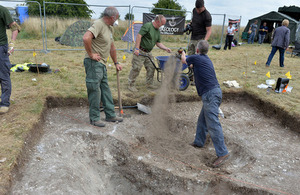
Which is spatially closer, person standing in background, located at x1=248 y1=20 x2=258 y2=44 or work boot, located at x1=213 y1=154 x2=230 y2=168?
work boot, located at x1=213 y1=154 x2=230 y2=168

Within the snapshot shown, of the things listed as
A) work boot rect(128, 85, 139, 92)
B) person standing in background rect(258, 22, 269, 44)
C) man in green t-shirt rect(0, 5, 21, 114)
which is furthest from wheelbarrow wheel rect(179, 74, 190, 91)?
person standing in background rect(258, 22, 269, 44)

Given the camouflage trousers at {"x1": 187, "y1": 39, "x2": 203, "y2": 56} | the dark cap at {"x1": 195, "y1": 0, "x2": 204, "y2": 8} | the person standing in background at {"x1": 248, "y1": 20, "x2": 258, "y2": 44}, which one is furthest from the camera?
the person standing in background at {"x1": 248, "y1": 20, "x2": 258, "y2": 44}

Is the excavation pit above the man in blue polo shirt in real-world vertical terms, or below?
below

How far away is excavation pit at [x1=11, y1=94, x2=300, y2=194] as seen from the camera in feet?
10.9

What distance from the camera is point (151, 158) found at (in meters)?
4.06

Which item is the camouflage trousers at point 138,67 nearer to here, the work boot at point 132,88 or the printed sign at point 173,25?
the work boot at point 132,88

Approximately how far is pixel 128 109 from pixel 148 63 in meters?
1.48

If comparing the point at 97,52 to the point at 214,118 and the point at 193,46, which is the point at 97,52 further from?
the point at 193,46

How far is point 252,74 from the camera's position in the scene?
8664 mm

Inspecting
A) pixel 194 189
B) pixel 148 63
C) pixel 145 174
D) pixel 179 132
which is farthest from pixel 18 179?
pixel 148 63

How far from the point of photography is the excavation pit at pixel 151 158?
3314 mm

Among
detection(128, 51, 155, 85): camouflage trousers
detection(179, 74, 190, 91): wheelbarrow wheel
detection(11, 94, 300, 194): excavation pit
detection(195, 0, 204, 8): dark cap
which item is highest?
detection(195, 0, 204, 8): dark cap

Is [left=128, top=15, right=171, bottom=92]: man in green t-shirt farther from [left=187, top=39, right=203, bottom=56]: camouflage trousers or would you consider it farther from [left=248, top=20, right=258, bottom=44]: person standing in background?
[left=248, top=20, right=258, bottom=44]: person standing in background

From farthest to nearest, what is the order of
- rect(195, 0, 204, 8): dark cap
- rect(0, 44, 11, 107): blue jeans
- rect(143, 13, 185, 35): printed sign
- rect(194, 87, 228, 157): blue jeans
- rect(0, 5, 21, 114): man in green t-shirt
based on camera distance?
rect(143, 13, 185, 35): printed sign < rect(195, 0, 204, 8): dark cap < rect(0, 44, 11, 107): blue jeans < rect(0, 5, 21, 114): man in green t-shirt < rect(194, 87, 228, 157): blue jeans
